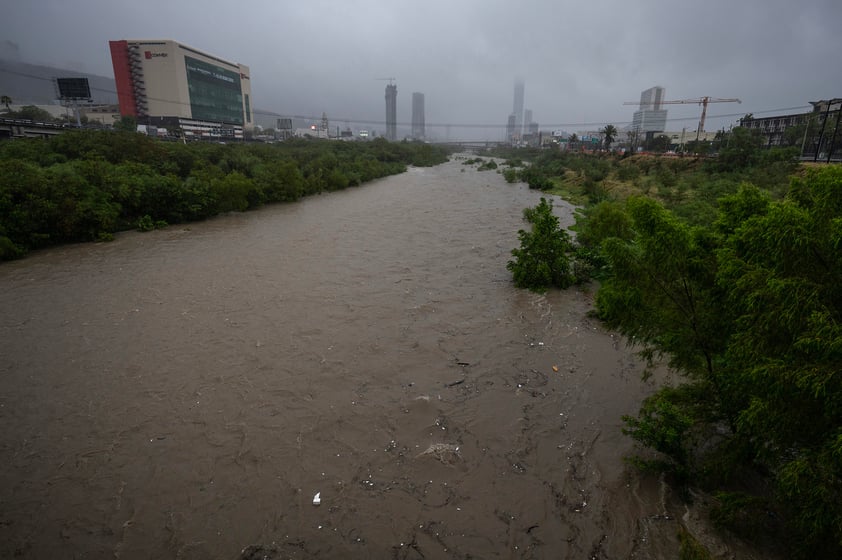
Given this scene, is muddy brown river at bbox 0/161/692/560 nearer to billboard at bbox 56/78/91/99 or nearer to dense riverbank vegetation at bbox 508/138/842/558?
dense riverbank vegetation at bbox 508/138/842/558

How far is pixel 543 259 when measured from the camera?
1541cm

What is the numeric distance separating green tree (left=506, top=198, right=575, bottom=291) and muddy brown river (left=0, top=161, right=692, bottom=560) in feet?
1.94

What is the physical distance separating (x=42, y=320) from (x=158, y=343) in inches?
170

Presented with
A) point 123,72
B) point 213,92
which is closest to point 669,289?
point 123,72

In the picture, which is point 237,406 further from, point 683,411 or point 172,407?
point 683,411

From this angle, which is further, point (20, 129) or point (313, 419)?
point (20, 129)

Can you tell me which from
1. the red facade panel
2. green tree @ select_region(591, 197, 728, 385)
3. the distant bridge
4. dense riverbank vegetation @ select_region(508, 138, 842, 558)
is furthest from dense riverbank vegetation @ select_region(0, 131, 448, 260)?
the red facade panel

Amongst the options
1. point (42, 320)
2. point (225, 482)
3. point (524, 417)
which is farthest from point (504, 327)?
point (42, 320)

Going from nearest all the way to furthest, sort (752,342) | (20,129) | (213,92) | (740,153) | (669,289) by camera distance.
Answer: (752,342) → (669,289) → (740,153) → (20,129) → (213,92)

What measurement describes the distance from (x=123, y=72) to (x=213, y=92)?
17134 mm

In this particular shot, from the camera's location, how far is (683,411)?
249 inches

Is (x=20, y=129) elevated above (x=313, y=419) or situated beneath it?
elevated above

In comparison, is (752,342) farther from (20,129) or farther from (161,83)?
(161,83)

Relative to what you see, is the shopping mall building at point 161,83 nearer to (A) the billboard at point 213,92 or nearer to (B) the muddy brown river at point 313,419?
(A) the billboard at point 213,92
